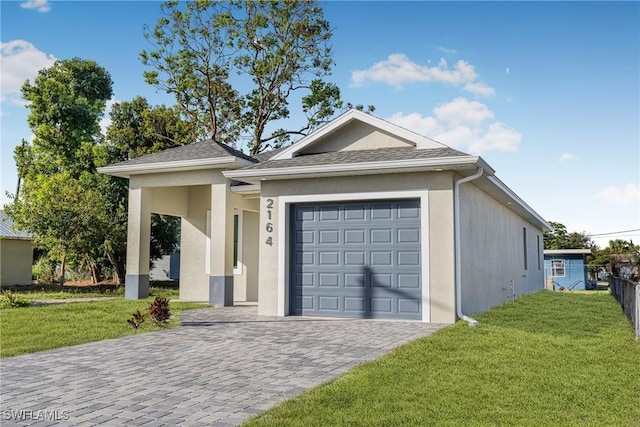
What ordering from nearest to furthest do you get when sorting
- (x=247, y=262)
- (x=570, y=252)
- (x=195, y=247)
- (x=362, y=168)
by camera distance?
(x=362, y=168), (x=247, y=262), (x=195, y=247), (x=570, y=252)

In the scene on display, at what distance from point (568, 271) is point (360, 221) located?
28770 mm

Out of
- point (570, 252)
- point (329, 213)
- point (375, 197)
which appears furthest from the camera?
point (570, 252)

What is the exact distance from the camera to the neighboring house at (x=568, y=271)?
3469 centimetres

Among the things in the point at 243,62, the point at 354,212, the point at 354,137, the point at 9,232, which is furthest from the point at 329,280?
the point at 243,62

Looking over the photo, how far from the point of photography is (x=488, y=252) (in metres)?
14.4

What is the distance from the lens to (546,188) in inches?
1103

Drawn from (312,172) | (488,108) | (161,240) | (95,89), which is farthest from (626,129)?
(95,89)

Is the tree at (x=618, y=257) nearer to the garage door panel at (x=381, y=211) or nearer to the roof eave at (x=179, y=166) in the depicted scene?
the garage door panel at (x=381, y=211)

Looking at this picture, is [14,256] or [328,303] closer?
[328,303]

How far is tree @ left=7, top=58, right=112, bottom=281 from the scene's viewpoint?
20906 mm

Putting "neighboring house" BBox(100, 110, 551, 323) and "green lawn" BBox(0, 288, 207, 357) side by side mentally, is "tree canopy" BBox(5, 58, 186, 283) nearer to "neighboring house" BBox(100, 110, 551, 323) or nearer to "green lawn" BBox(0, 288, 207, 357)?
"neighboring house" BBox(100, 110, 551, 323)

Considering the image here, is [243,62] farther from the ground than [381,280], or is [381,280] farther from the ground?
[243,62]

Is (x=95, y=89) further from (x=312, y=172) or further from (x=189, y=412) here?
(x=189, y=412)

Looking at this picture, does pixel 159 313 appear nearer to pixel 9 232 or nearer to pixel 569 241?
pixel 9 232
